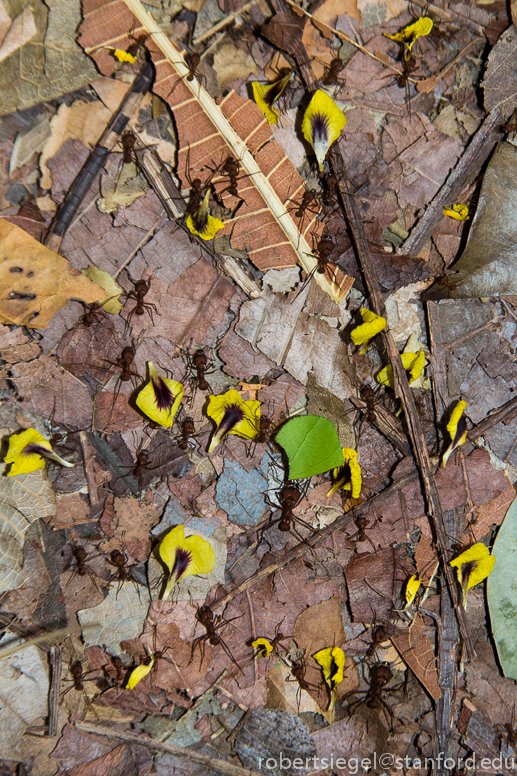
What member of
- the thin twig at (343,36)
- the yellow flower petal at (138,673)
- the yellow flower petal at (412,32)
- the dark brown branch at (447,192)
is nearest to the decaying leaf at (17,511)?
the yellow flower petal at (138,673)

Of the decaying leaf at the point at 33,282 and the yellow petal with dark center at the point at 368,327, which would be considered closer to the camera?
the decaying leaf at the point at 33,282

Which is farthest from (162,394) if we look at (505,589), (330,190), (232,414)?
(505,589)

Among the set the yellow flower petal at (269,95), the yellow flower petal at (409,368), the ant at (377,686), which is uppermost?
the yellow flower petal at (269,95)

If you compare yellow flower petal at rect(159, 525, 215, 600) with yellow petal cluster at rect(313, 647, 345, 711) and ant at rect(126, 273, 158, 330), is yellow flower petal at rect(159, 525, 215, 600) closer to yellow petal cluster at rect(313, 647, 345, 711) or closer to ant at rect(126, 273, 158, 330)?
yellow petal cluster at rect(313, 647, 345, 711)

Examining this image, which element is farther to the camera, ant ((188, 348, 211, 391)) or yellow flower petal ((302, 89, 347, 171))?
ant ((188, 348, 211, 391))

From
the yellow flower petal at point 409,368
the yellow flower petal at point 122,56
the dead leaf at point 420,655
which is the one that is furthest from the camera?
the dead leaf at point 420,655

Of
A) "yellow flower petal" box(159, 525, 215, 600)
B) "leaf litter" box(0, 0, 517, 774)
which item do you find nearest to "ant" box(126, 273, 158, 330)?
"leaf litter" box(0, 0, 517, 774)

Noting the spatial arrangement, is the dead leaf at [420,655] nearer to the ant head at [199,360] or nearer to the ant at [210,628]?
the ant at [210,628]
